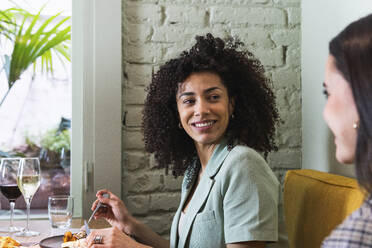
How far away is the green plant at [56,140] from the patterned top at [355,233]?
1.49m

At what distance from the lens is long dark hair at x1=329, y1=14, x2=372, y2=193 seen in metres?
0.72

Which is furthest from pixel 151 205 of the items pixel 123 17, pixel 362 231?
pixel 362 231

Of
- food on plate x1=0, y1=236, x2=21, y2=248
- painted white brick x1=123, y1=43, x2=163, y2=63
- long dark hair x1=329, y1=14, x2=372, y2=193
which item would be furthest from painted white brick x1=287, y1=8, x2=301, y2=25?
food on plate x1=0, y1=236, x2=21, y2=248

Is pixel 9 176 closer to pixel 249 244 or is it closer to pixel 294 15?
pixel 249 244

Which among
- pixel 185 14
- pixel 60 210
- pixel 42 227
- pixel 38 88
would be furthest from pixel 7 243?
pixel 185 14

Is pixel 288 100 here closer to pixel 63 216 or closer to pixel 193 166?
pixel 193 166

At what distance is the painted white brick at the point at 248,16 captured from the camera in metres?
2.03

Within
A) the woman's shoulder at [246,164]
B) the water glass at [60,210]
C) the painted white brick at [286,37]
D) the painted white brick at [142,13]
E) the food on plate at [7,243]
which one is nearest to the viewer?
the food on plate at [7,243]

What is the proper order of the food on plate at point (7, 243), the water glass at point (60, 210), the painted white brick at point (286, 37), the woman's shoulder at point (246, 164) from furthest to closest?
the painted white brick at point (286, 37) → the water glass at point (60, 210) → the woman's shoulder at point (246, 164) → the food on plate at point (7, 243)

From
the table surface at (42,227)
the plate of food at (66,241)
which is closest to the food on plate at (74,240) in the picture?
the plate of food at (66,241)

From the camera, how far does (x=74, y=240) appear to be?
4.42 ft

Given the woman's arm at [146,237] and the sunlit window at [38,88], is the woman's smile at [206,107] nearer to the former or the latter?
the woman's arm at [146,237]

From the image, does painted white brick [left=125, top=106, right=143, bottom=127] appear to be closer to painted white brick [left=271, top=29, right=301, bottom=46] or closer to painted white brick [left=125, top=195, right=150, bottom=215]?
painted white brick [left=125, top=195, right=150, bottom=215]

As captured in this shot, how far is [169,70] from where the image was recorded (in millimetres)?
1687
